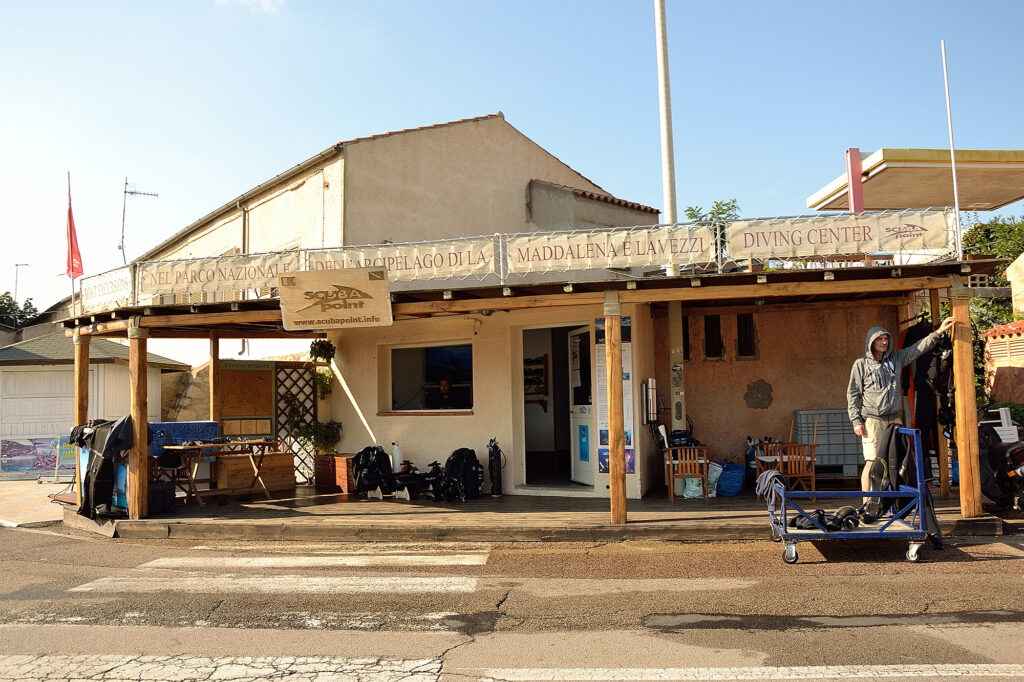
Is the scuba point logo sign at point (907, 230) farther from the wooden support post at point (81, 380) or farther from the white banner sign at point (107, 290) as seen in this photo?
the wooden support post at point (81, 380)

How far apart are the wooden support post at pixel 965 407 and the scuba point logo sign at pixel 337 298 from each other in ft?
22.6

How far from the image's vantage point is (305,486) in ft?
45.2

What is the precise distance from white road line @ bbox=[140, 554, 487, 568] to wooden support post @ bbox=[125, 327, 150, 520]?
2244mm

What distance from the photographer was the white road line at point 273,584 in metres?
6.74

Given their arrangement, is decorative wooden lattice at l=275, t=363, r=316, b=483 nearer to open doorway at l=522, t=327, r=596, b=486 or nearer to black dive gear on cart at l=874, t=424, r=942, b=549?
open doorway at l=522, t=327, r=596, b=486

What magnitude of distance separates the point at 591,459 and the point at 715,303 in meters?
3.30

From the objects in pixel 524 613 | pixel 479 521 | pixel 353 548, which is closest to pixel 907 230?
pixel 524 613

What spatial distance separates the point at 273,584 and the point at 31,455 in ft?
44.1

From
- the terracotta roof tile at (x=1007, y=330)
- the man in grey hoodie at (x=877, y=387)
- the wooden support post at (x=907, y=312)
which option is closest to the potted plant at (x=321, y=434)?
the man in grey hoodie at (x=877, y=387)

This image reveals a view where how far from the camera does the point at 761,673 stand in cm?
441

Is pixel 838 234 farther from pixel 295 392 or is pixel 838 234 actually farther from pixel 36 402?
pixel 36 402

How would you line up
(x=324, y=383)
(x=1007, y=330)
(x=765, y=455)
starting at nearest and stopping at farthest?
(x=765, y=455)
(x=1007, y=330)
(x=324, y=383)

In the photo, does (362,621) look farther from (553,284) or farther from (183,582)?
(553,284)

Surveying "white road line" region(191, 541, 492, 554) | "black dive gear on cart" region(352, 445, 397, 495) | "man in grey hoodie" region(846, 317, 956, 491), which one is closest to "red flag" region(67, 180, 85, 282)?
"black dive gear on cart" region(352, 445, 397, 495)
